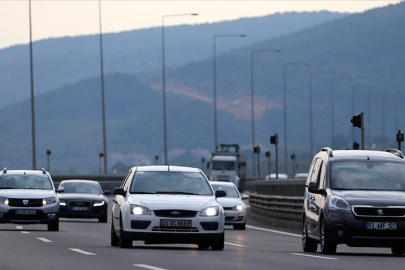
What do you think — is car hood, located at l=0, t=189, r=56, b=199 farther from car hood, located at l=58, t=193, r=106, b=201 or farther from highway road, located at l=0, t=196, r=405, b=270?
car hood, located at l=58, t=193, r=106, b=201

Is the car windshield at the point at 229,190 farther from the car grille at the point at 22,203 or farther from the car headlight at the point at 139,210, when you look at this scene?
the car headlight at the point at 139,210

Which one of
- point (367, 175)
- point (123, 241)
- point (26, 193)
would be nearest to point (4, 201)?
point (26, 193)

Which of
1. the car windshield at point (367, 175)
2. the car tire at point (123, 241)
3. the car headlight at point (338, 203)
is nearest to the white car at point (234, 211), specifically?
the car tire at point (123, 241)

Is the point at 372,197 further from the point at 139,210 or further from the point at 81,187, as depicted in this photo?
the point at 81,187

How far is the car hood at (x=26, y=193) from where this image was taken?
31.4 meters

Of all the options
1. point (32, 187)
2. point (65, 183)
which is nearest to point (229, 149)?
point (65, 183)

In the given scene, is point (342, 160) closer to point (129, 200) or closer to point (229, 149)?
point (129, 200)

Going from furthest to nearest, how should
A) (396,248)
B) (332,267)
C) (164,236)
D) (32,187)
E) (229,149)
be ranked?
(229,149) → (32,187) → (396,248) → (164,236) → (332,267)

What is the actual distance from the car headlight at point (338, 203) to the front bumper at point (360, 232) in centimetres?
8

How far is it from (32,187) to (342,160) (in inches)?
497

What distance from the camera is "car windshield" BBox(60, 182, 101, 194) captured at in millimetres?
41500

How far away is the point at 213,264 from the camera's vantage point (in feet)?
56.7

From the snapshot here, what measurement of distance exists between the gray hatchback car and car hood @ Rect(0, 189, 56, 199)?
10.4m

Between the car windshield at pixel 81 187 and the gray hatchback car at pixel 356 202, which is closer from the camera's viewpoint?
the gray hatchback car at pixel 356 202
